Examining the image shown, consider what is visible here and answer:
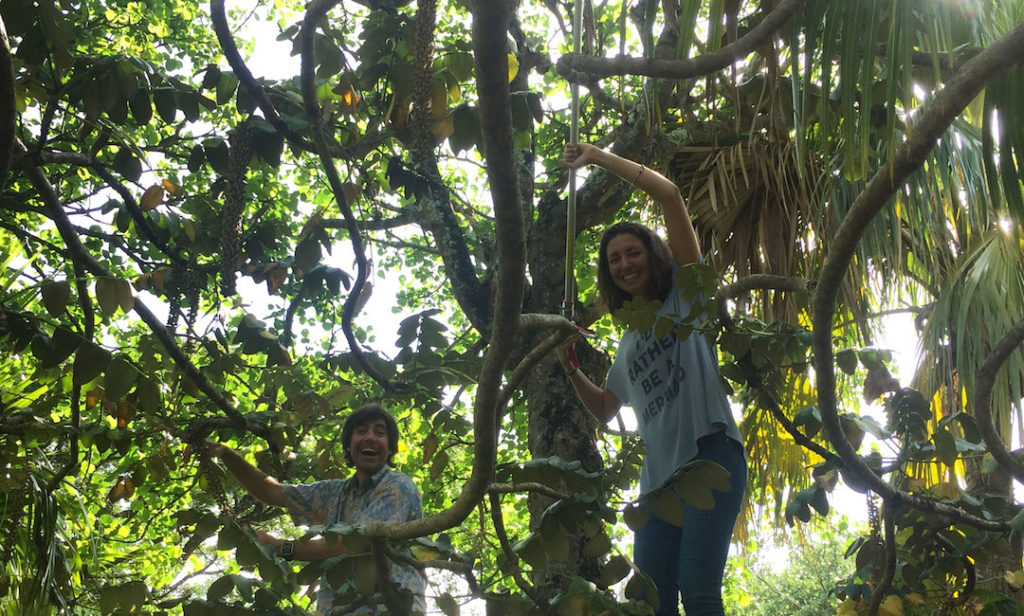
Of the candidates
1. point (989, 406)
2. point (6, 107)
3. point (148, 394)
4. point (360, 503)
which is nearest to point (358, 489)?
point (360, 503)

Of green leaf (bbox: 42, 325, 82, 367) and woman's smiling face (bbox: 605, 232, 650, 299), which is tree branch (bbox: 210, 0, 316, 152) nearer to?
green leaf (bbox: 42, 325, 82, 367)

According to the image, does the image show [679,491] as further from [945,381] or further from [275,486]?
[945,381]

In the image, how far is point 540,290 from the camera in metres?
3.64

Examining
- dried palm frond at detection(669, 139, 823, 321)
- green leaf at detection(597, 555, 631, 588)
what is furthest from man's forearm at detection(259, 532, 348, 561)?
dried palm frond at detection(669, 139, 823, 321)

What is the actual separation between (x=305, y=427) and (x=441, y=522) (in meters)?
1.85

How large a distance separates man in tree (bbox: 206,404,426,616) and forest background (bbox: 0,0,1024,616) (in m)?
0.09

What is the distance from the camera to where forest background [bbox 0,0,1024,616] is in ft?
4.53

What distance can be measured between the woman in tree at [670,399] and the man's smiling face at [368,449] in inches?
30.0

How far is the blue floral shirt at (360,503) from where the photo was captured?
2346mm

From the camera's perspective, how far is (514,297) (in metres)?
1.33

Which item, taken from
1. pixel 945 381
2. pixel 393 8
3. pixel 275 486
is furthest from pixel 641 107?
pixel 275 486

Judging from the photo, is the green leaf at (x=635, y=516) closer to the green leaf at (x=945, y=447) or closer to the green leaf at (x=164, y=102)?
the green leaf at (x=945, y=447)

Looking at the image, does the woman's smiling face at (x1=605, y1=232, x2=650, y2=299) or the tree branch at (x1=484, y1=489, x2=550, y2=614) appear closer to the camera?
→ the tree branch at (x1=484, y1=489, x2=550, y2=614)

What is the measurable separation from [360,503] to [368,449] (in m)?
0.25
